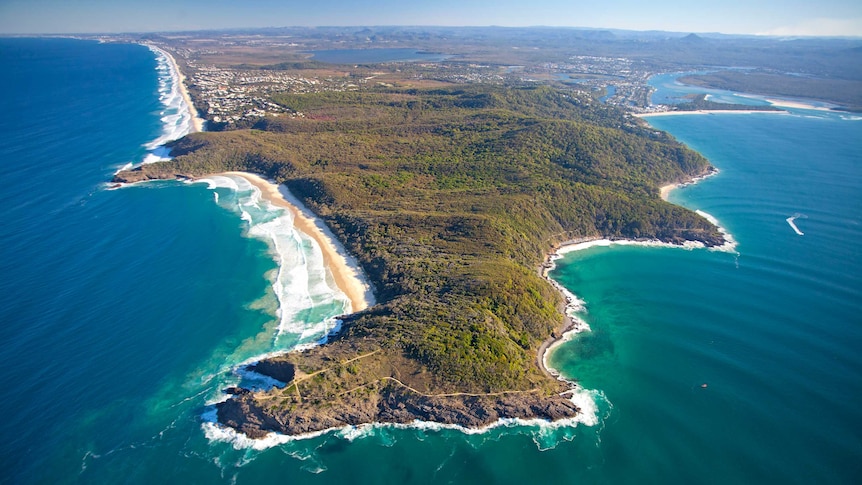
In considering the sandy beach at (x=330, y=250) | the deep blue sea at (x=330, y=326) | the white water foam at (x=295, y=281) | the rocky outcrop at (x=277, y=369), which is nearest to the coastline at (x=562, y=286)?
the deep blue sea at (x=330, y=326)

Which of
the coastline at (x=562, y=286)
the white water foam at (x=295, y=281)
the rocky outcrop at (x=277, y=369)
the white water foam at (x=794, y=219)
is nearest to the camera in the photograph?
the rocky outcrop at (x=277, y=369)

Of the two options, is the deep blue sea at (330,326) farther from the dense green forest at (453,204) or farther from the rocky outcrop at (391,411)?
the dense green forest at (453,204)

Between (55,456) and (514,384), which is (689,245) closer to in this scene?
(514,384)

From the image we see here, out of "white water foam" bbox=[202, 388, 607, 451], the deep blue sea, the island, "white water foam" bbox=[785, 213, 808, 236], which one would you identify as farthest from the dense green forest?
"white water foam" bbox=[785, 213, 808, 236]

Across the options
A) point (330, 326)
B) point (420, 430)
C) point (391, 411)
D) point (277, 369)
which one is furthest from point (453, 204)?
point (420, 430)

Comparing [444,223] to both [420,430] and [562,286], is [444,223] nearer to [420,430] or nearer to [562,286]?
[562,286]

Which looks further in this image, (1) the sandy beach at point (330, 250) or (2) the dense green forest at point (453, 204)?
(1) the sandy beach at point (330, 250)
